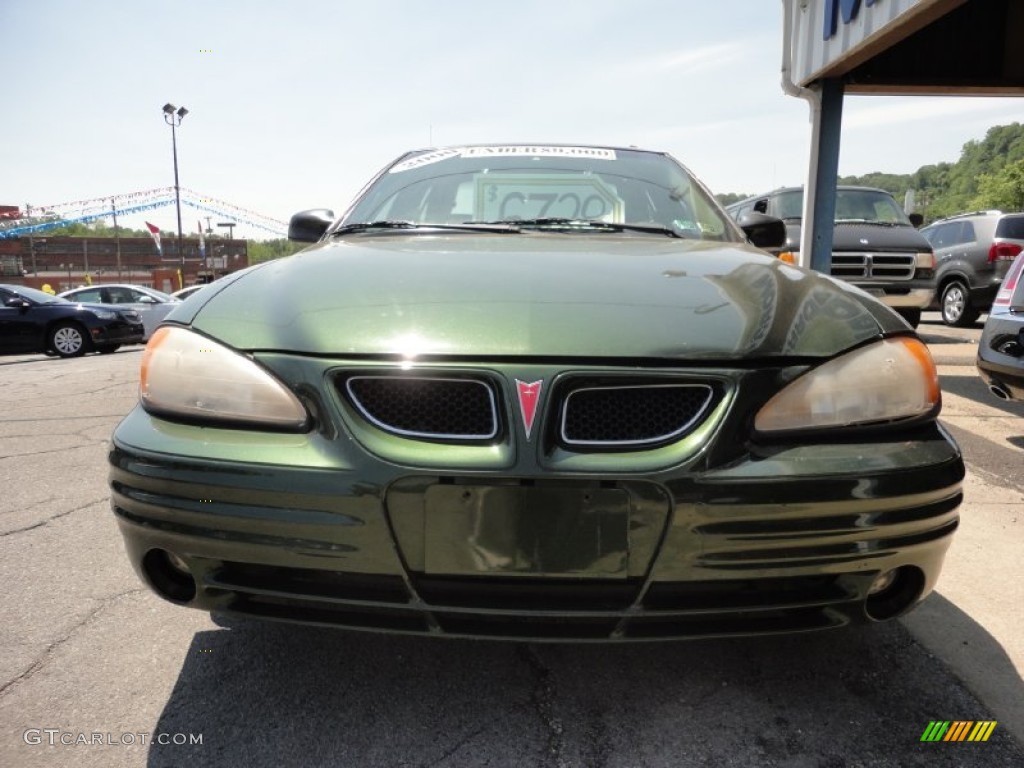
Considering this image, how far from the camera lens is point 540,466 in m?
1.33

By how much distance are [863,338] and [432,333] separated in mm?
940

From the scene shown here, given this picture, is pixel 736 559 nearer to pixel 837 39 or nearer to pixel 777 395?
pixel 777 395

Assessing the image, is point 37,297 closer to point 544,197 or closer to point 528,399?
point 544,197

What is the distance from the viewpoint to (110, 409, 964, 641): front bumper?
1.34 metres

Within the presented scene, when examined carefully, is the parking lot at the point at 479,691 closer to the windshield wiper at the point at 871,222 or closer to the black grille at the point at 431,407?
the black grille at the point at 431,407

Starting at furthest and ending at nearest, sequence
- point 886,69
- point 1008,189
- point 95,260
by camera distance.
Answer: point 1008,189, point 95,260, point 886,69

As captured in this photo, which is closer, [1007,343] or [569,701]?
[569,701]

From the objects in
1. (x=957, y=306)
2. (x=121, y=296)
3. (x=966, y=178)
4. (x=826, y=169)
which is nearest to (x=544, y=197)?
(x=826, y=169)

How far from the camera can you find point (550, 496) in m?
1.33

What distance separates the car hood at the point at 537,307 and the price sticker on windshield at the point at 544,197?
1.93 feet

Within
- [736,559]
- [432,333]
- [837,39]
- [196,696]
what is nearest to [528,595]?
[736,559]

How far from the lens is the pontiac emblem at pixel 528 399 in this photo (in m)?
1.36

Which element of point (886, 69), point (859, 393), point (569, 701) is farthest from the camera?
point (886, 69)

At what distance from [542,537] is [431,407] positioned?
13.1 inches
